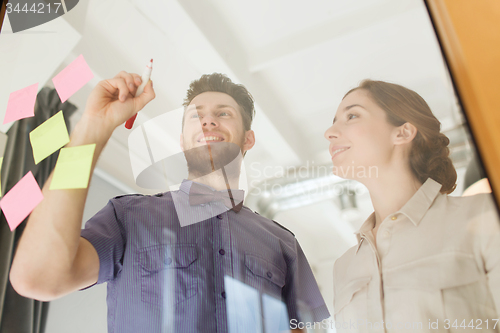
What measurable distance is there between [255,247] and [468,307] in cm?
39

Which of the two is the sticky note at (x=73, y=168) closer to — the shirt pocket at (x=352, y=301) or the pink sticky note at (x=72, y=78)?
the pink sticky note at (x=72, y=78)

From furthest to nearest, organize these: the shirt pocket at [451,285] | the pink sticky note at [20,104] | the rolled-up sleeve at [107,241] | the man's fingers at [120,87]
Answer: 1. the pink sticky note at [20,104]
2. the man's fingers at [120,87]
3. the rolled-up sleeve at [107,241]
4. the shirt pocket at [451,285]

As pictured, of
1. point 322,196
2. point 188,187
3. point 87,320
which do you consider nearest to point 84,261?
point 87,320

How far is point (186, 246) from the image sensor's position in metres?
0.78

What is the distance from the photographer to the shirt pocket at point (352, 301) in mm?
604

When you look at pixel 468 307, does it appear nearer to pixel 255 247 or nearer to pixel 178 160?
pixel 255 247

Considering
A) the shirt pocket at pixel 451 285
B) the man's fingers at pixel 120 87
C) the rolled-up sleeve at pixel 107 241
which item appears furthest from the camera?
the man's fingers at pixel 120 87

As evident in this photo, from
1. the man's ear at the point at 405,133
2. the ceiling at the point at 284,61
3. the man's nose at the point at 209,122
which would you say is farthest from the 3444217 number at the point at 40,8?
the man's ear at the point at 405,133

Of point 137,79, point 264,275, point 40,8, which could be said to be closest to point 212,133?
point 137,79

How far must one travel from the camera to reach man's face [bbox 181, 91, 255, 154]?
866mm

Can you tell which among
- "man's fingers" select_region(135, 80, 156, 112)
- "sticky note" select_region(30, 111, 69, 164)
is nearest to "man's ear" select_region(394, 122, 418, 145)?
"man's fingers" select_region(135, 80, 156, 112)

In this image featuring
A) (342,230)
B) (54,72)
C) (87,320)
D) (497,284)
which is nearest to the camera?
(497,284)

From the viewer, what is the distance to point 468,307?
21.0 inches

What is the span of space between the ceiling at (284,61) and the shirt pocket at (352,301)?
3cm
